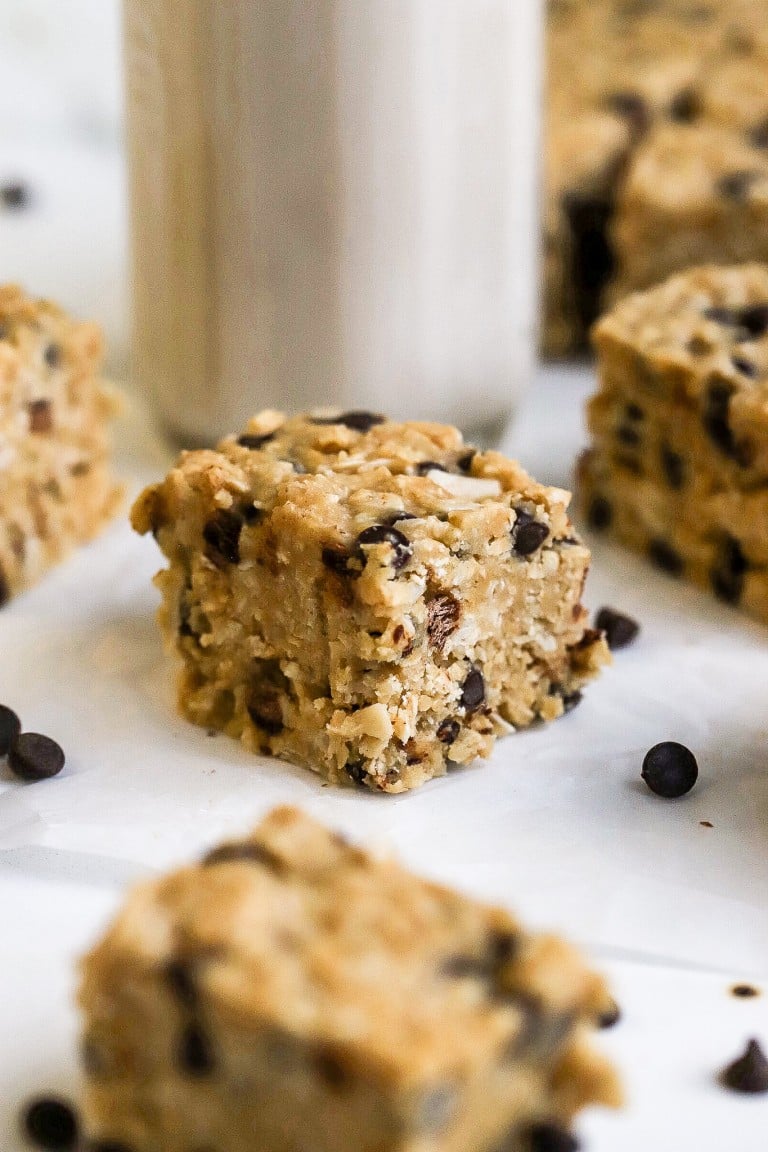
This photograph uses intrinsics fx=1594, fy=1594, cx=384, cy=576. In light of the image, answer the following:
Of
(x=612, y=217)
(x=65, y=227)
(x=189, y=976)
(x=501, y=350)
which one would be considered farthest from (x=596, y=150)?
(x=189, y=976)

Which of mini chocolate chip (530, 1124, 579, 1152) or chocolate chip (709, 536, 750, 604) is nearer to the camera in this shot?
mini chocolate chip (530, 1124, 579, 1152)

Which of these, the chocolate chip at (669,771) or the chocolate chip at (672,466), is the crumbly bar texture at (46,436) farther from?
the chocolate chip at (669,771)

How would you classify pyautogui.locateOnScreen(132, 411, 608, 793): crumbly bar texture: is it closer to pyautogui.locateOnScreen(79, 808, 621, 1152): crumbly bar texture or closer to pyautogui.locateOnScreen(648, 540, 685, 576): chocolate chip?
pyautogui.locateOnScreen(648, 540, 685, 576): chocolate chip

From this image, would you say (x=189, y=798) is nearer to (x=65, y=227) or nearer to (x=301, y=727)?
(x=301, y=727)

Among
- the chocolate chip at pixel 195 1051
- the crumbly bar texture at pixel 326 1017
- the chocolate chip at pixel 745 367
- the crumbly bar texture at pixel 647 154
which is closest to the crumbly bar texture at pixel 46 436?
the chocolate chip at pixel 745 367

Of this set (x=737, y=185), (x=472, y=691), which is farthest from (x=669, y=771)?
(x=737, y=185)

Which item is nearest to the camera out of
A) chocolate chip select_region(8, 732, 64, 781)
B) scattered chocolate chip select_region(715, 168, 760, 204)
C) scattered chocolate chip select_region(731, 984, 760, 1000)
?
scattered chocolate chip select_region(731, 984, 760, 1000)

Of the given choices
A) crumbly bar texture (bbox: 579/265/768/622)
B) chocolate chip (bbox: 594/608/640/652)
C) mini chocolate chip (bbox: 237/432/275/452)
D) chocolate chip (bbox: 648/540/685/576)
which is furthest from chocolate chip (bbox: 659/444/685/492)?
mini chocolate chip (bbox: 237/432/275/452)
